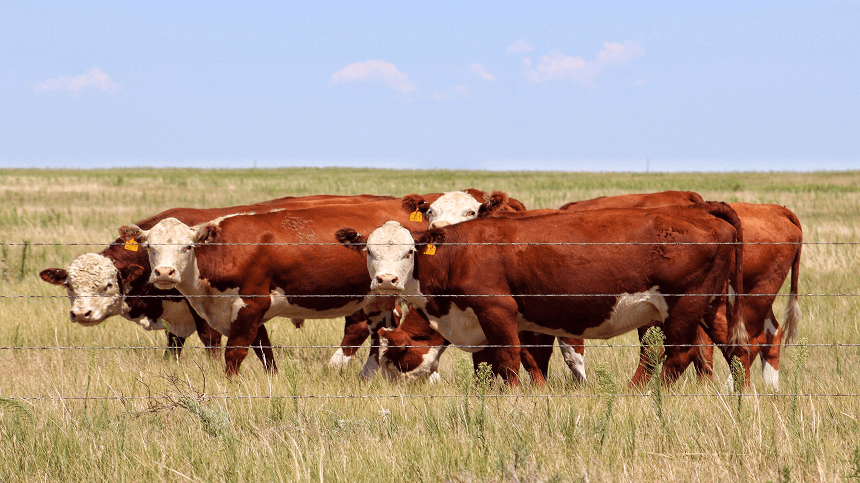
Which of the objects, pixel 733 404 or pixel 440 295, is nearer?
pixel 733 404

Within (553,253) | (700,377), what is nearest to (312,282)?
(553,253)

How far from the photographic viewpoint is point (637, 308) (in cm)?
682

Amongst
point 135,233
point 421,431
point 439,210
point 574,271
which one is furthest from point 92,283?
point 574,271

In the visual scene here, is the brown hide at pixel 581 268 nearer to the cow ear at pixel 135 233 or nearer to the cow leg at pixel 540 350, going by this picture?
the cow leg at pixel 540 350

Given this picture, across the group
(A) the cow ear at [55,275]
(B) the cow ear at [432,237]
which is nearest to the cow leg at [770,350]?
(B) the cow ear at [432,237]

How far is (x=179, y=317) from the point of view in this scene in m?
9.34

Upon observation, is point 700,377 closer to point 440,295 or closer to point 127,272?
point 440,295

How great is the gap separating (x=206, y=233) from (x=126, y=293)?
1.86 metres

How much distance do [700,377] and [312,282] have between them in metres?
3.76

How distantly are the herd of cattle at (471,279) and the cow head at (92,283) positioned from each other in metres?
0.02

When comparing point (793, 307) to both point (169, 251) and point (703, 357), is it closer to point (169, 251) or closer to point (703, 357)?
point (703, 357)

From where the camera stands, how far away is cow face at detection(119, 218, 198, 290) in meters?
7.21

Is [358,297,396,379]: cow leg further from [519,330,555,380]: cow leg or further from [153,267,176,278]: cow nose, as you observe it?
[153,267,176,278]: cow nose

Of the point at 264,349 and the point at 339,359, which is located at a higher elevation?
the point at 264,349
